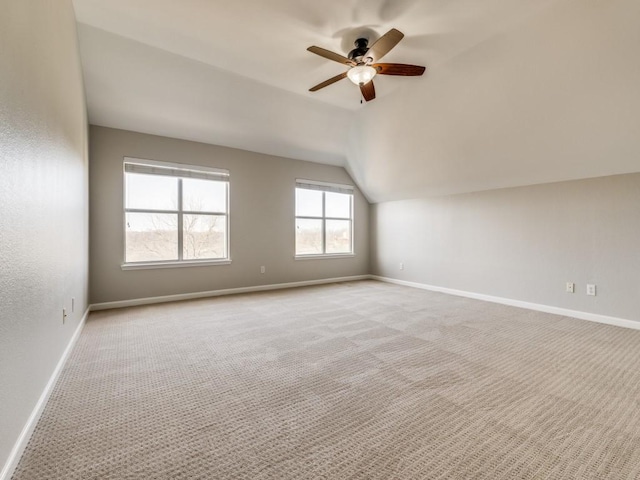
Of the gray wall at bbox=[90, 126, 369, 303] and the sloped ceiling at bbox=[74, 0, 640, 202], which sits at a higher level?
the sloped ceiling at bbox=[74, 0, 640, 202]

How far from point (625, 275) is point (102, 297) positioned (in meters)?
6.45

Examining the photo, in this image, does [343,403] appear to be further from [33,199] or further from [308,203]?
[308,203]

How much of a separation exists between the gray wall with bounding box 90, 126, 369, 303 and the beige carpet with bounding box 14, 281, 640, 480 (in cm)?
106

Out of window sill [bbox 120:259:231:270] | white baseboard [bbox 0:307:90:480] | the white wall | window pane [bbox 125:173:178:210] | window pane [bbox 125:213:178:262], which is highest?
the white wall

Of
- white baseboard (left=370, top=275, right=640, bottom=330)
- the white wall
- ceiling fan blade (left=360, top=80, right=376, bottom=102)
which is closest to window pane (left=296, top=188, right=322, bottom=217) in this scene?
the white wall

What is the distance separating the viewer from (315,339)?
288 cm

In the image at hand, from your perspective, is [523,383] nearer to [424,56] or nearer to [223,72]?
[424,56]

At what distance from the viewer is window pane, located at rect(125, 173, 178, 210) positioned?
13.7ft

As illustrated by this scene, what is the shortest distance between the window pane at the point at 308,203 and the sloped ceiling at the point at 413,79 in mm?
1236

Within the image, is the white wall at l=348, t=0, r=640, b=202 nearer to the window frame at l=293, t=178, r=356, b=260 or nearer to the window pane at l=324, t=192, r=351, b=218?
the window frame at l=293, t=178, r=356, b=260

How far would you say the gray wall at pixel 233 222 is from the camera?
12.9ft

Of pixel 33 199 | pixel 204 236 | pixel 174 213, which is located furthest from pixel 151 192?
pixel 33 199

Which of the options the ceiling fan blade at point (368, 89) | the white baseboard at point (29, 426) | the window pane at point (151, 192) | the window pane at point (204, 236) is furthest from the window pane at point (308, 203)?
the white baseboard at point (29, 426)

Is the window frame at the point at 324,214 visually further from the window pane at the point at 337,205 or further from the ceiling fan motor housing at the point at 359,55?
the ceiling fan motor housing at the point at 359,55
